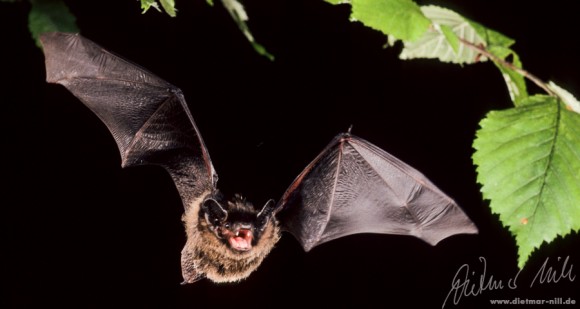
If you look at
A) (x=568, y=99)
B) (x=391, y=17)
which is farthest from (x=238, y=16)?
(x=568, y=99)

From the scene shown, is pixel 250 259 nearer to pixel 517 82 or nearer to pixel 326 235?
pixel 326 235

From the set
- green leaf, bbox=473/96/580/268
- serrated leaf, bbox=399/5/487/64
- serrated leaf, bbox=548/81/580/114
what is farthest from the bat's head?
serrated leaf, bbox=548/81/580/114

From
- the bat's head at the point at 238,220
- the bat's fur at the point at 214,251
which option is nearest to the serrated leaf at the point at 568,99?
the bat's head at the point at 238,220

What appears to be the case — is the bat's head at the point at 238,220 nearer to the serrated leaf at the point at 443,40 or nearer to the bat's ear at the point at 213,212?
the bat's ear at the point at 213,212

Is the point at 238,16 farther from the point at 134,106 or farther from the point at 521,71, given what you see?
the point at 521,71

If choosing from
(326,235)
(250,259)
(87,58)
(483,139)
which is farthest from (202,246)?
(483,139)

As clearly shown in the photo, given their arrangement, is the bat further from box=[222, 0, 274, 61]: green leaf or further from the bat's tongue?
box=[222, 0, 274, 61]: green leaf

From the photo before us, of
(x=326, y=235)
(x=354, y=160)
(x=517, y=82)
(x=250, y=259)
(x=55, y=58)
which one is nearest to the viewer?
(x=517, y=82)
